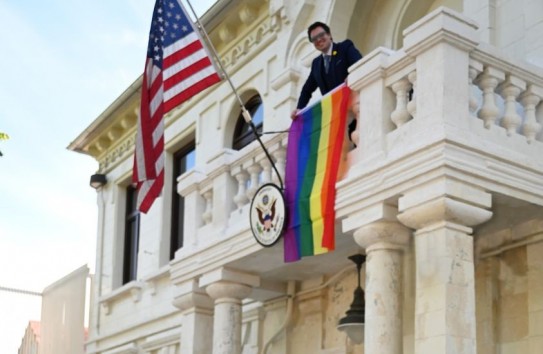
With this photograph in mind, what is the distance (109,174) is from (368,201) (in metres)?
A: 13.1

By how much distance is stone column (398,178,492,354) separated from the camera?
7.94 metres

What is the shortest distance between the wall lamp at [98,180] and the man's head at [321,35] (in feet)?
38.7

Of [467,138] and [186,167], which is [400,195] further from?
[186,167]

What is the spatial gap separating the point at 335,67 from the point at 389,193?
6.71ft

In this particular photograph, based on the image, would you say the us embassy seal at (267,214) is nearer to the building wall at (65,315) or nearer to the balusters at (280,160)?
the balusters at (280,160)

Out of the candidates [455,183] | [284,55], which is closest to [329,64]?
[455,183]

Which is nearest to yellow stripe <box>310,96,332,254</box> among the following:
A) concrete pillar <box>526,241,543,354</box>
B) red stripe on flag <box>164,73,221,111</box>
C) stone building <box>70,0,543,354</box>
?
stone building <box>70,0,543,354</box>

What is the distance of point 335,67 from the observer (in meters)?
10.3

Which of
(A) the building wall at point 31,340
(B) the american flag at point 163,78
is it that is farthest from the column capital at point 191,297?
(A) the building wall at point 31,340

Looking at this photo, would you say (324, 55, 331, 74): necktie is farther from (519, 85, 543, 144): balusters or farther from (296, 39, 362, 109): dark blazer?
(519, 85, 543, 144): balusters

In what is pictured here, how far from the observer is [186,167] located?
18.2m

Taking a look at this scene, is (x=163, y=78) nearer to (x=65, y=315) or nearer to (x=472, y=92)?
(x=472, y=92)

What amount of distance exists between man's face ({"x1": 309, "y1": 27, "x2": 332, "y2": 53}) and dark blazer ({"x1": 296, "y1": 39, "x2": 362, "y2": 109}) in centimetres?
10

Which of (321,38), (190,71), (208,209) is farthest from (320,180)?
(190,71)
